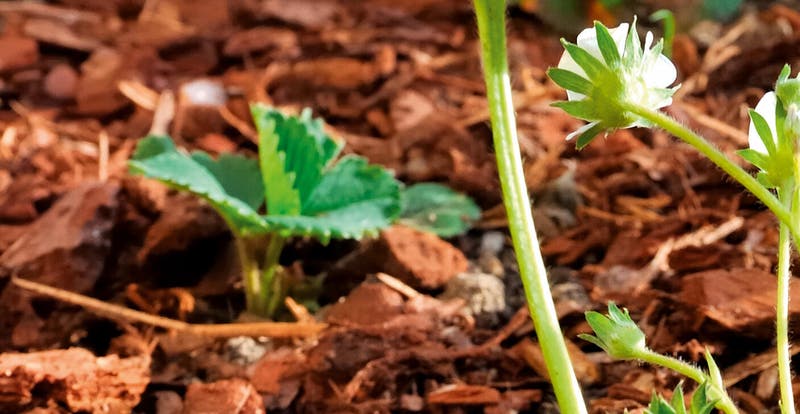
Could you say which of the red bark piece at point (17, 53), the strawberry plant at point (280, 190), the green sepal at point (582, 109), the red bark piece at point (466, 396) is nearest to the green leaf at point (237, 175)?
the strawberry plant at point (280, 190)

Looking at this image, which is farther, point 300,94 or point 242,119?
point 300,94

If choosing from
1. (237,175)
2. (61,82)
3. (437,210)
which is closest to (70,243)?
(237,175)

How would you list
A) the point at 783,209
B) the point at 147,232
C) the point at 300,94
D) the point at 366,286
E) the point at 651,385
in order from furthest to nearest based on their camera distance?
1. the point at 300,94
2. the point at 147,232
3. the point at 366,286
4. the point at 651,385
5. the point at 783,209

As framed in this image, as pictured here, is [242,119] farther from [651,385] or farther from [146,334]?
[651,385]

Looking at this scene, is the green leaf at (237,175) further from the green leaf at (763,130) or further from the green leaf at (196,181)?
the green leaf at (763,130)

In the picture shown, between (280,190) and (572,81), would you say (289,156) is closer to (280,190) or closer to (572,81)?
(280,190)

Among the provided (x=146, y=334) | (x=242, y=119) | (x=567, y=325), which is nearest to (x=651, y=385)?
(x=567, y=325)

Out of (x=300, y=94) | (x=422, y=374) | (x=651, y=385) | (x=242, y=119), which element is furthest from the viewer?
(x=300, y=94)

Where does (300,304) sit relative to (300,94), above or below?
below
